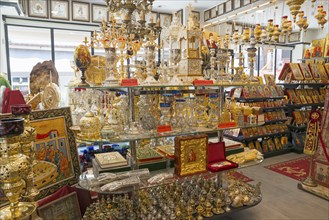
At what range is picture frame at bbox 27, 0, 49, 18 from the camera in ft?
17.6

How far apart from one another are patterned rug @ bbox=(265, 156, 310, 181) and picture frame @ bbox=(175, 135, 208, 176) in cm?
255

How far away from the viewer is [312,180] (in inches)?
141

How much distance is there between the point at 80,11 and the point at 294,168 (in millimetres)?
5796

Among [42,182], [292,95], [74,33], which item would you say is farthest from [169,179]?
[74,33]

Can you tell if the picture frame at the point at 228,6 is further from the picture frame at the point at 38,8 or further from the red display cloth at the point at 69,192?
the red display cloth at the point at 69,192

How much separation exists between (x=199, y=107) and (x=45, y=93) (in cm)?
151

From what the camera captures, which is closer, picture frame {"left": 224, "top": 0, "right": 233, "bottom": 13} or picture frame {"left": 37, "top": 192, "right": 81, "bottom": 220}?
picture frame {"left": 37, "top": 192, "right": 81, "bottom": 220}

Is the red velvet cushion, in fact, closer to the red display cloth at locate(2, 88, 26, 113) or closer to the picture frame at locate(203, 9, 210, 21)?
the red display cloth at locate(2, 88, 26, 113)

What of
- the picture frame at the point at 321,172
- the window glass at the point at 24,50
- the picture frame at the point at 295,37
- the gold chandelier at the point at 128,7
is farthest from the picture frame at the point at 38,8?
the picture frame at the point at 295,37

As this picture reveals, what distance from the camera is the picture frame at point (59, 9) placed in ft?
18.2

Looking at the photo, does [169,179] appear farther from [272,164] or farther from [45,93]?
[272,164]

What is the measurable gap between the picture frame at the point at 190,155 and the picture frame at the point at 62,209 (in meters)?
0.96

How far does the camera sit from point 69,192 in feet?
7.24

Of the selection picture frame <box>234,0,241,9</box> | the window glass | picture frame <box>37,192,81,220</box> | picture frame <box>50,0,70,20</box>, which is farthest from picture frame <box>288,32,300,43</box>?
picture frame <box>37,192,81,220</box>
